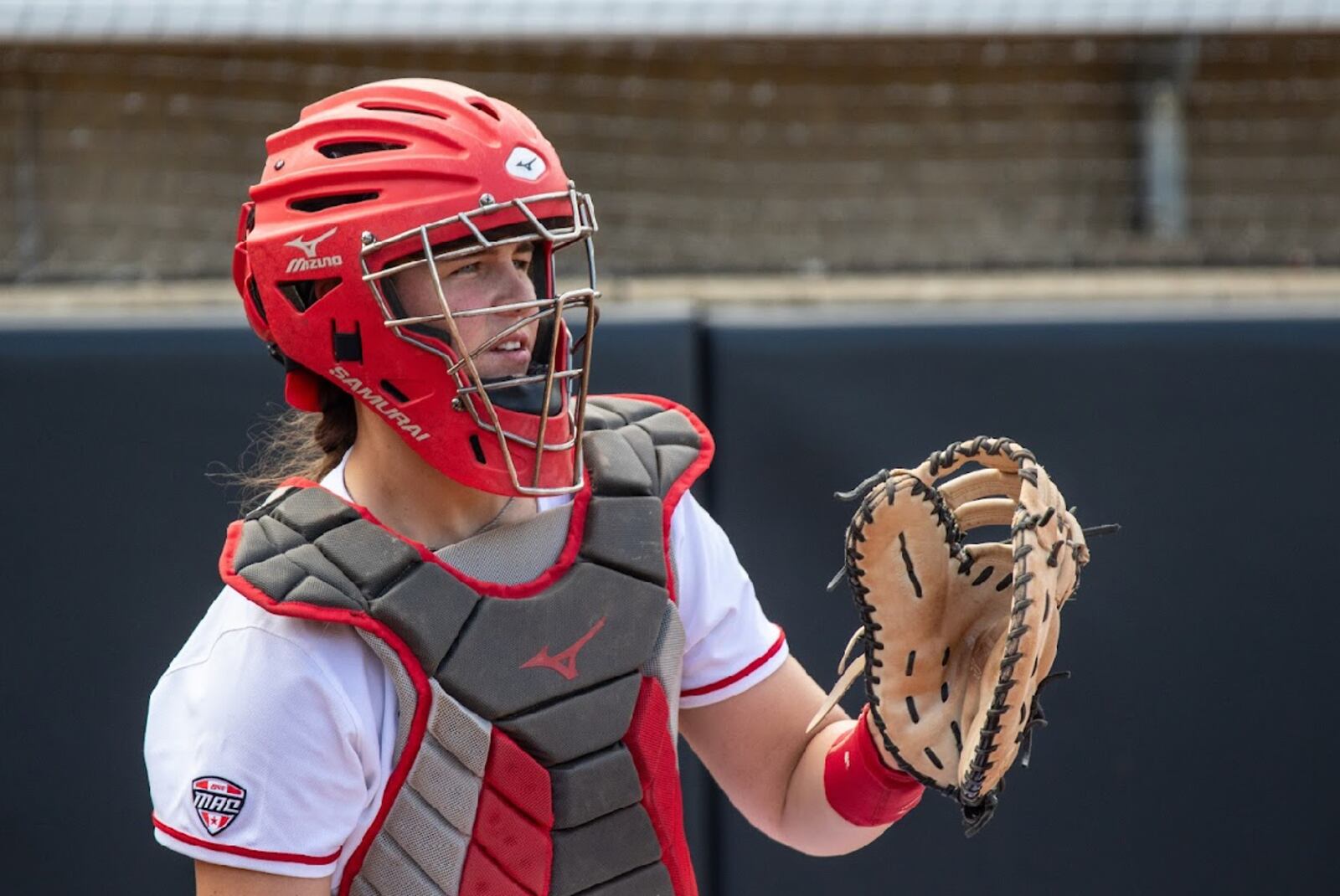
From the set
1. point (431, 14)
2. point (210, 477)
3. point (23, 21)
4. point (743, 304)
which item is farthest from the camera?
point (431, 14)

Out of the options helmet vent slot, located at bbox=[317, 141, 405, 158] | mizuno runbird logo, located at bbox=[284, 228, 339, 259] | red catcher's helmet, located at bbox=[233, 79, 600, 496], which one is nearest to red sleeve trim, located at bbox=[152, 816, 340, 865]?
red catcher's helmet, located at bbox=[233, 79, 600, 496]

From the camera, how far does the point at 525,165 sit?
1.89 metres

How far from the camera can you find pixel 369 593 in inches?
70.4

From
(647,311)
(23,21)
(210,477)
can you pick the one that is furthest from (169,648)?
(23,21)

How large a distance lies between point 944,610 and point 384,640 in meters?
0.71

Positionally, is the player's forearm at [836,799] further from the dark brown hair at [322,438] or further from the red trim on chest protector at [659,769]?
the dark brown hair at [322,438]

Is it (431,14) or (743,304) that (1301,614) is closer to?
(743,304)

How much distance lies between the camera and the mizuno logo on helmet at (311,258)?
183 centimetres

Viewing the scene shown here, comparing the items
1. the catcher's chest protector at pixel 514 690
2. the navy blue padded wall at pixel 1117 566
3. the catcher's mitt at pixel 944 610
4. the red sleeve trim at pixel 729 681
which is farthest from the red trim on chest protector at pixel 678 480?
the navy blue padded wall at pixel 1117 566

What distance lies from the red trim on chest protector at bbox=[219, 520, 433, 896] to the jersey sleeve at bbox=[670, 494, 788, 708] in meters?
0.42

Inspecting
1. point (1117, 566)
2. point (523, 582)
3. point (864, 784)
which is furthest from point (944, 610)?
point (1117, 566)

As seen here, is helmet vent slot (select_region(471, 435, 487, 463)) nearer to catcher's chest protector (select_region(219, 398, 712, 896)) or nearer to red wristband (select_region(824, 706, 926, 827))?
catcher's chest protector (select_region(219, 398, 712, 896))

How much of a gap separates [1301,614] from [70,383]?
102 inches

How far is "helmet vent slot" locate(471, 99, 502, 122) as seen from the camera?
1.95m
